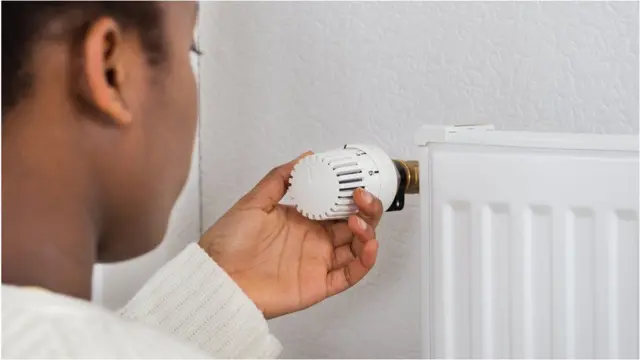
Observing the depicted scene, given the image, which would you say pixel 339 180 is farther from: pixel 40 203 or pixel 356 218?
pixel 40 203

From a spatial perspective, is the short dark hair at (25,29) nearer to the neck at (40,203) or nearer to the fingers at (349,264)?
the neck at (40,203)

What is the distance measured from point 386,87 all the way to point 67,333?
0.45 m

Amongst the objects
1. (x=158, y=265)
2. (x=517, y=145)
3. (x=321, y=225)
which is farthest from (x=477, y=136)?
(x=158, y=265)

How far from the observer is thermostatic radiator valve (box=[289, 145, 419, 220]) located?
1.87 feet

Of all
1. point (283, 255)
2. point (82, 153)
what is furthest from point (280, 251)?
point (82, 153)

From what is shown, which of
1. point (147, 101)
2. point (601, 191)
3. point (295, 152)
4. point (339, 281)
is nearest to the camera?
point (147, 101)

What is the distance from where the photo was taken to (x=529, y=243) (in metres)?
0.56

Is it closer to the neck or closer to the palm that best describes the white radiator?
the palm

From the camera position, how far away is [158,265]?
78 centimetres

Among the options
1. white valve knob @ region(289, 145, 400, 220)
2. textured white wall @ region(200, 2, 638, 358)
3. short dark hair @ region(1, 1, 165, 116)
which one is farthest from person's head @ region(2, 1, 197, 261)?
textured white wall @ region(200, 2, 638, 358)

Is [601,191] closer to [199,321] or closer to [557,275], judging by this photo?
[557,275]

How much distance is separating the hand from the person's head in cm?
17

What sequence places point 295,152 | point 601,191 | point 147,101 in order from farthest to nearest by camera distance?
point 295,152 < point 601,191 < point 147,101

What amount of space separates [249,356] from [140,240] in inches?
4.4
